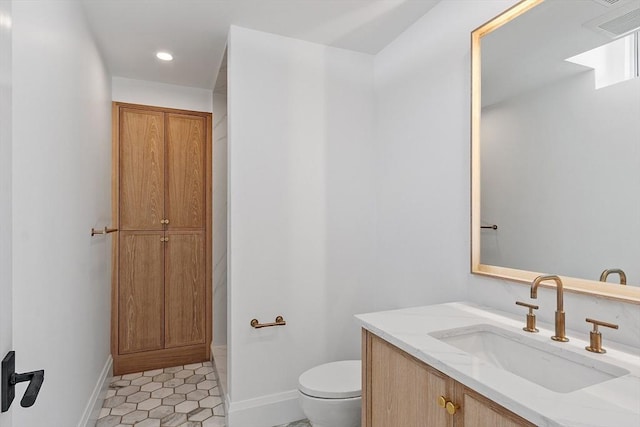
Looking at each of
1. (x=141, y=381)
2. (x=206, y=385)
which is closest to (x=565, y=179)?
(x=206, y=385)

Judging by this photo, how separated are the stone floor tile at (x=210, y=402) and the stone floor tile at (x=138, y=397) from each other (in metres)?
0.41

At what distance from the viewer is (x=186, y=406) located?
239cm

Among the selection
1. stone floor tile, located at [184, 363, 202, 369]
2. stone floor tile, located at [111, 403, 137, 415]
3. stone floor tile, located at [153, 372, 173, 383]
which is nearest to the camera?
stone floor tile, located at [111, 403, 137, 415]

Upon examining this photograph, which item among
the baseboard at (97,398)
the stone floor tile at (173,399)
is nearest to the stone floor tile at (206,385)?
the stone floor tile at (173,399)

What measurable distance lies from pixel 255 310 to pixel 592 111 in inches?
74.2

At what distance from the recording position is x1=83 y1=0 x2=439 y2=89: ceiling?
1936mm

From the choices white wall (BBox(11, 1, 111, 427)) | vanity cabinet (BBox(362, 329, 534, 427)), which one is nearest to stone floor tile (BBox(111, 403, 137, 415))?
white wall (BBox(11, 1, 111, 427))

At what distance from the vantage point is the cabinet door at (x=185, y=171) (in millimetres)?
3080

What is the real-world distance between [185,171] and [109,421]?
1900 millimetres

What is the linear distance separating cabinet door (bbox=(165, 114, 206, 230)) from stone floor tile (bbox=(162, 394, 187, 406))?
131 cm

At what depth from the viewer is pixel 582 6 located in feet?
4.20

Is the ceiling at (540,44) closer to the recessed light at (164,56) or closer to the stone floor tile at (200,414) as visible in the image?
the recessed light at (164,56)

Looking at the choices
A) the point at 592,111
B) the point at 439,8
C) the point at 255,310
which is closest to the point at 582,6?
the point at 592,111

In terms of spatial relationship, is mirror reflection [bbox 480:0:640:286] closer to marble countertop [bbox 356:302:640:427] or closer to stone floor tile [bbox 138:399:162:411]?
marble countertop [bbox 356:302:640:427]
